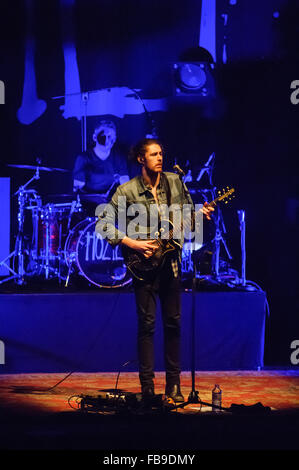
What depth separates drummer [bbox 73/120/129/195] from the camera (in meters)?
6.46

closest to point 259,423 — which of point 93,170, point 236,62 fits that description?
point 93,170

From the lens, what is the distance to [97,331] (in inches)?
234

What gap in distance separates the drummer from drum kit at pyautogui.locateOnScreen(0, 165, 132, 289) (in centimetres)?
13

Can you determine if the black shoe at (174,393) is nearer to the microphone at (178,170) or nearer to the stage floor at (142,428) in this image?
the stage floor at (142,428)

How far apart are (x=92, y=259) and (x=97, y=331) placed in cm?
85

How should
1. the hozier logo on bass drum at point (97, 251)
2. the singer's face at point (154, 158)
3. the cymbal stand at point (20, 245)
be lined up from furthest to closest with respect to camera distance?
the hozier logo on bass drum at point (97, 251), the cymbal stand at point (20, 245), the singer's face at point (154, 158)

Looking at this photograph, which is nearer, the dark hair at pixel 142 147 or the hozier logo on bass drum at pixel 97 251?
the dark hair at pixel 142 147

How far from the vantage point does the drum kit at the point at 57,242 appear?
6355 millimetres

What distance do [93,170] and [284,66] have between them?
7.49 feet

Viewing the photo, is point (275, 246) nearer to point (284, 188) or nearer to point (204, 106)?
point (284, 188)

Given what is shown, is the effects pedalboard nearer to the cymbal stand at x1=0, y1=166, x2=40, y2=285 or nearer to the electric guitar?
the electric guitar

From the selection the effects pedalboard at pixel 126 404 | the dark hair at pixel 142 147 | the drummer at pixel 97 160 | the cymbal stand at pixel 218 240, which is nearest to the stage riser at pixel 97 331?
the cymbal stand at pixel 218 240

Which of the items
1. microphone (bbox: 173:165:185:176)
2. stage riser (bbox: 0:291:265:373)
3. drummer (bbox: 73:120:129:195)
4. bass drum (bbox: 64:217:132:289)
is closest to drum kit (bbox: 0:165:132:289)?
bass drum (bbox: 64:217:132:289)

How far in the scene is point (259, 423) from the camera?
3.20m
